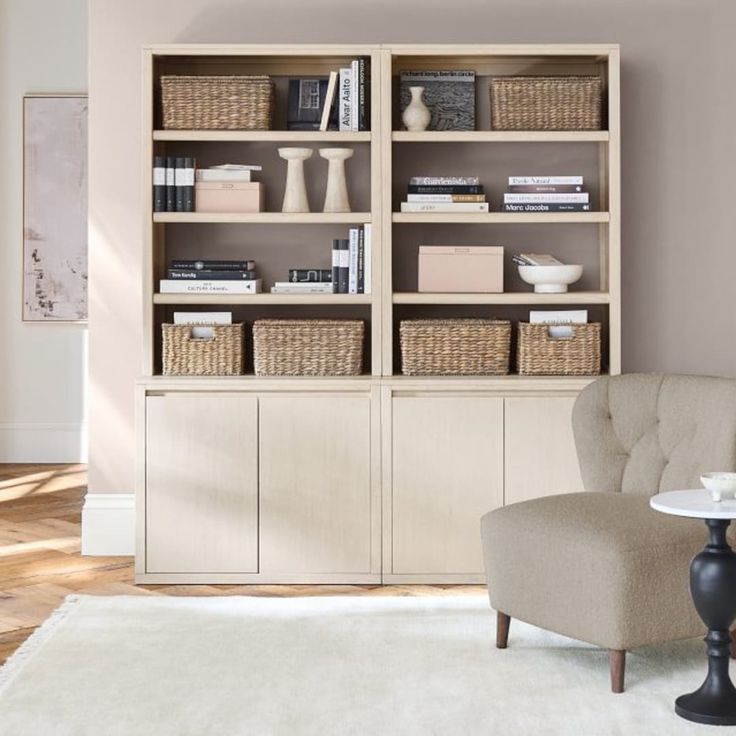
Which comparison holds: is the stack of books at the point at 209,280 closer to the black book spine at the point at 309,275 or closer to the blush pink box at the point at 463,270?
the black book spine at the point at 309,275

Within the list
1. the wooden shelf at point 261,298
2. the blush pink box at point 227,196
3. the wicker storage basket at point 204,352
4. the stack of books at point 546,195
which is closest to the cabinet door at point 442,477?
the wooden shelf at point 261,298

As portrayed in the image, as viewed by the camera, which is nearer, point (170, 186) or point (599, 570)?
point (599, 570)

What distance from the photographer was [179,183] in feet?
15.0

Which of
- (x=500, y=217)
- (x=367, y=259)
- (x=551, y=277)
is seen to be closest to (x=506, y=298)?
(x=551, y=277)

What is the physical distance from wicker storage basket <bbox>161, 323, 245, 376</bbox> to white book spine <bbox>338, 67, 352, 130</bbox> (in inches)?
32.0

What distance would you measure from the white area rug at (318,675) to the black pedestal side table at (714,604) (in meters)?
0.08

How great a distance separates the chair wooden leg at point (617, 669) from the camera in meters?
3.27

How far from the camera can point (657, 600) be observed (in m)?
3.30

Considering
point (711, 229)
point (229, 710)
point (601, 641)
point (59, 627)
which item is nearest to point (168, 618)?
point (59, 627)

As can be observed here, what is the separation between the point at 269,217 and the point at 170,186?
14.8 inches

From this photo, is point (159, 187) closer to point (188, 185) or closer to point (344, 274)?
point (188, 185)

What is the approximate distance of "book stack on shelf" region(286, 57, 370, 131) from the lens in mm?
4516

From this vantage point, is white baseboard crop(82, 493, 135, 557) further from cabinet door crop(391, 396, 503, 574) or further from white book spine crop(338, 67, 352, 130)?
white book spine crop(338, 67, 352, 130)

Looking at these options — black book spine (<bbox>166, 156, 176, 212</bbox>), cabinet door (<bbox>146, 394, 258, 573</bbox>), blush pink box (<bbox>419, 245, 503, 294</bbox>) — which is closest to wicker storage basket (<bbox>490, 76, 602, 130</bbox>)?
blush pink box (<bbox>419, 245, 503, 294</bbox>)
